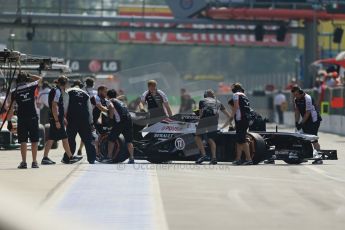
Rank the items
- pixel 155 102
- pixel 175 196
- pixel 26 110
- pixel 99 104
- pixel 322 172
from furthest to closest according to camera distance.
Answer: pixel 155 102 → pixel 99 104 → pixel 26 110 → pixel 322 172 → pixel 175 196

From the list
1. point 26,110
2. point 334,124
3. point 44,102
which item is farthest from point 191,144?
point 334,124

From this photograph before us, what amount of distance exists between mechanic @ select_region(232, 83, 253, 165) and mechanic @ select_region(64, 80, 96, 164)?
2.44 m

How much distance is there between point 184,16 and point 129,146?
2787 cm

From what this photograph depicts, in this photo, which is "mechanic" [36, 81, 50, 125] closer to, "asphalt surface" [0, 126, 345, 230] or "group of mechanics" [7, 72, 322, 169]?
"group of mechanics" [7, 72, 322, 169]

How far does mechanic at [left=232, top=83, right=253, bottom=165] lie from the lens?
17797 mm

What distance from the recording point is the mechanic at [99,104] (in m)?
18.8

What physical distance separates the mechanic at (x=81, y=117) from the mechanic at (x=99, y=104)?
574 millimetres

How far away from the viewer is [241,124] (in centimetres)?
1780

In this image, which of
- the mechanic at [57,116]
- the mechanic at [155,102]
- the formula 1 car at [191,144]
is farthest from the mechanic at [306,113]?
the mechanic at [57,116]

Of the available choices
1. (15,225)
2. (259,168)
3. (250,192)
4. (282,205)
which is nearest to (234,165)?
(259,168)

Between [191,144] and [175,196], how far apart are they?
6293 mm

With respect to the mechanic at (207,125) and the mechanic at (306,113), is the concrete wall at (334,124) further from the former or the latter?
the mechanic at (207,125)

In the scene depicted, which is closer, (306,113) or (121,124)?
(121,124)

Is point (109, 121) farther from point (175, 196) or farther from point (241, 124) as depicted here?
point (175, 196)
